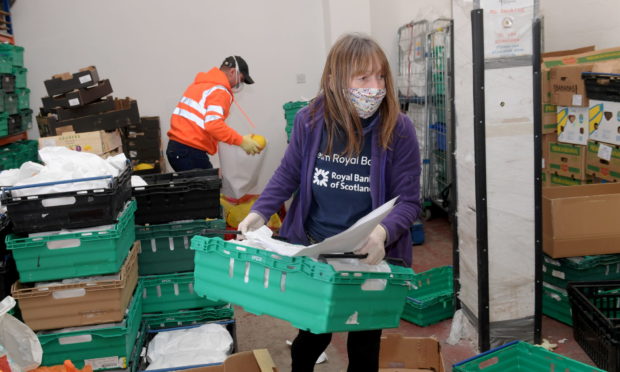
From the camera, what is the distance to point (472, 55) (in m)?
2.70

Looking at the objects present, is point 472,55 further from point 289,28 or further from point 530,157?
point 289,28

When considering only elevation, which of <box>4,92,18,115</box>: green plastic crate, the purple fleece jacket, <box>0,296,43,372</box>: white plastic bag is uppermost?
<box>4,92,18,115</box>: green plastic crate

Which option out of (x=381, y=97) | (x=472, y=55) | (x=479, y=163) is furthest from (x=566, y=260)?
(x=381, y=97)

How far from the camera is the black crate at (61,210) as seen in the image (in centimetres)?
246

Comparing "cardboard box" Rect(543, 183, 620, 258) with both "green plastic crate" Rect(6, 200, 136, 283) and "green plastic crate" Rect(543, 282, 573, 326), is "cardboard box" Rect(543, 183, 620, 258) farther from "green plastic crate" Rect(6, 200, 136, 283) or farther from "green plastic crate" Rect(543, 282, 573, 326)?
"green plastic crate" Rect(6, 200, 136, 283)

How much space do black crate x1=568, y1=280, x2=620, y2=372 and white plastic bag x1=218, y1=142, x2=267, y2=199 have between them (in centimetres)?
325

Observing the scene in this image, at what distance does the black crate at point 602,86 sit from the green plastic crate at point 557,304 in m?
1.19

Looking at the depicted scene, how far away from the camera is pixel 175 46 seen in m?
6.18

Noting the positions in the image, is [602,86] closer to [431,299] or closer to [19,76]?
[431,299]

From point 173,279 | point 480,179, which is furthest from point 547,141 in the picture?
point 173,279

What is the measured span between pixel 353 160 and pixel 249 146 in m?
3.10

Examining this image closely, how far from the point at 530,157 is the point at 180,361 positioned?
188cm

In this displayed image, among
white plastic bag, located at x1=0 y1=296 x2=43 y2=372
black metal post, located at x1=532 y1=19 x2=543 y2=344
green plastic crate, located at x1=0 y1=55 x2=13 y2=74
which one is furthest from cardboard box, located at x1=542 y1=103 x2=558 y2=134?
green plastic crate, located at x1=0 y1=55 x2=13 y2=74

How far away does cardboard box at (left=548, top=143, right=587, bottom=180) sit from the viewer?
3988 millimetres
